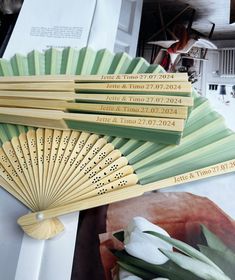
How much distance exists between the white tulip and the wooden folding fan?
0.03 meters

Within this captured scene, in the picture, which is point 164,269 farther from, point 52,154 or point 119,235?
point 52,154

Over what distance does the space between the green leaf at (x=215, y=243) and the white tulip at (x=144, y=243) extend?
4cm

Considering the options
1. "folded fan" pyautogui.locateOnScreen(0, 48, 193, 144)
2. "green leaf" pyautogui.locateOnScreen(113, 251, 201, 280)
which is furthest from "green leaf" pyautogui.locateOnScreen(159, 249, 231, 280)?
"folded fan" pyautogui.locateOnScreen(0, 48, 193, 144)

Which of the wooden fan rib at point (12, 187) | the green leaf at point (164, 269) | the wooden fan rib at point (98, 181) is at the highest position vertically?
the wooden fan rib at point (98, 181)

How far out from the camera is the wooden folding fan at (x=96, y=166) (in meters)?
0.32

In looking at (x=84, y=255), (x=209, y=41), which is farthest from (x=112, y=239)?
(x=209, y=41)

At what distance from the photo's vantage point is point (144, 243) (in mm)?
283

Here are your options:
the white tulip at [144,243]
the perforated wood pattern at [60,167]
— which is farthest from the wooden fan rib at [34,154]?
the white tulip at [144,243]

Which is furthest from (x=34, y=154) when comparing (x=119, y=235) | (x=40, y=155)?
(x=119, y=235)

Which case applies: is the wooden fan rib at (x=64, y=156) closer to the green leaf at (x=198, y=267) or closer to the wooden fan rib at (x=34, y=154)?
the wooden fan rib at (x=34, y=154)

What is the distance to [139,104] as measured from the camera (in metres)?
0.34

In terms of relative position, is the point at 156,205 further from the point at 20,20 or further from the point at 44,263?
the point at 20,20

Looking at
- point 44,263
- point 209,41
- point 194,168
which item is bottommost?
point 44,263

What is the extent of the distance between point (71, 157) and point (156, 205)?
0.11 meters
